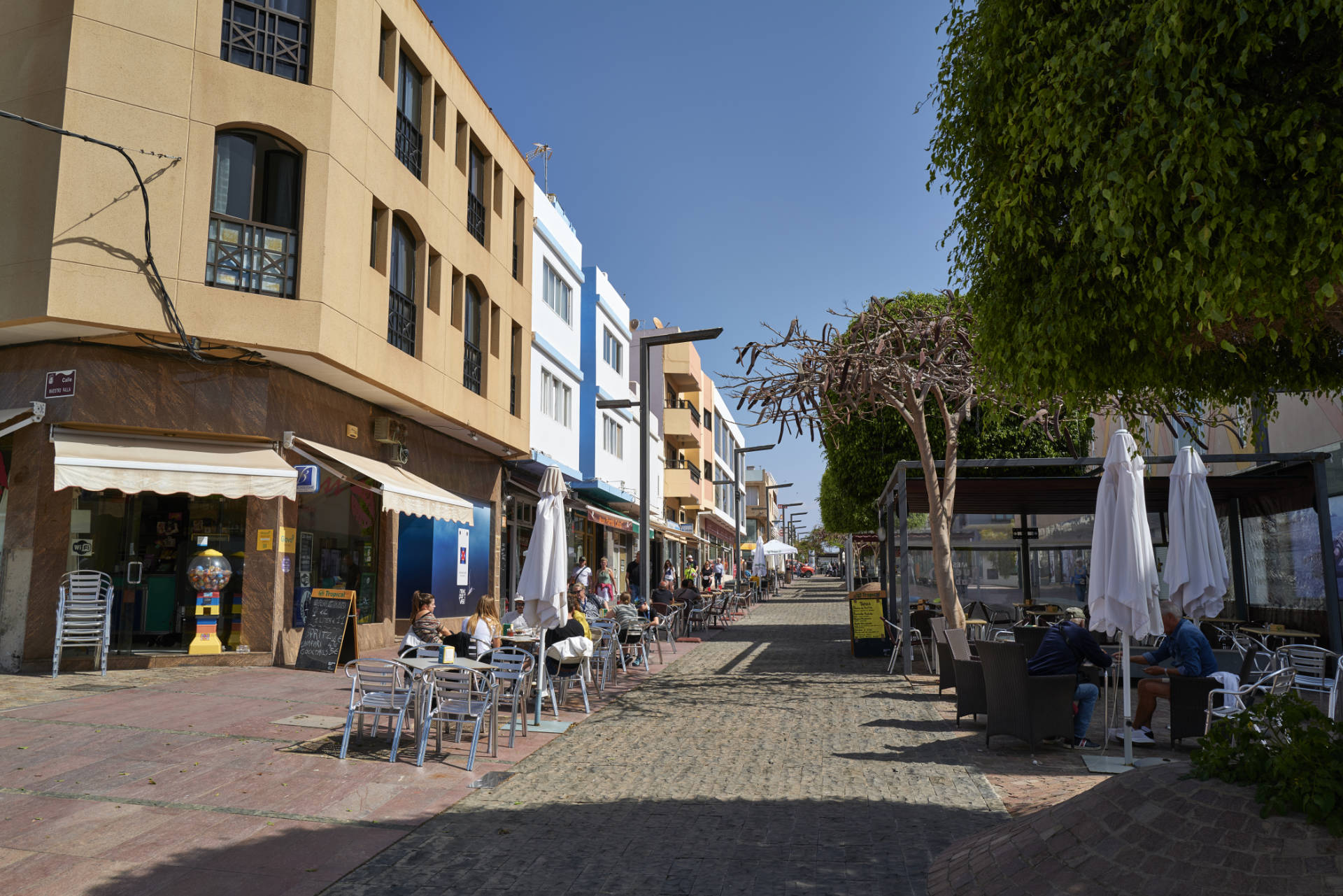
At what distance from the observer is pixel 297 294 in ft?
44.4

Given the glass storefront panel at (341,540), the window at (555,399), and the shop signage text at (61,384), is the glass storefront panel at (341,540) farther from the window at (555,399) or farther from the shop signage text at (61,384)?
the window at (555,399)

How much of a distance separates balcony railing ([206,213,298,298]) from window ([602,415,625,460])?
61.0 feet

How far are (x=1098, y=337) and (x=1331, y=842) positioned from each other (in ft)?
8.24

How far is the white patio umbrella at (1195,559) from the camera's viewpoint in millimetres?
9055

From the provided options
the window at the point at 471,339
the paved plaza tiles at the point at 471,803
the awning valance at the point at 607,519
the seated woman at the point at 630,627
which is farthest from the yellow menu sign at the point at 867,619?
the awning valance at the point at 607,519

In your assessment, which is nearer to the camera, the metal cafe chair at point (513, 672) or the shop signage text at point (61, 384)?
the metal cafe chair at point (513, 672)

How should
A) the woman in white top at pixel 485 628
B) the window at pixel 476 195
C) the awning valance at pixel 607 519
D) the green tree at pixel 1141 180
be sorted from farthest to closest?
the awning valance at pixel 607 519 < the window at pixel 476 195 < the woman in white top at pixel 485 628 < the green tree at pixel 1141 180

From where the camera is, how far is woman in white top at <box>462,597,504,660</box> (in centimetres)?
1070

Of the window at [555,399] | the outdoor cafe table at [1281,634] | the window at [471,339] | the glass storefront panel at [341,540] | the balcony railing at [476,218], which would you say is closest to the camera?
the outdoor cafe table at [1281,634]

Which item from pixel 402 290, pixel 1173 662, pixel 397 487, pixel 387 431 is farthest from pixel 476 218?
pixel 1173 662

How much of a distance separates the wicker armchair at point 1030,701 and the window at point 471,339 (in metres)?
13.6

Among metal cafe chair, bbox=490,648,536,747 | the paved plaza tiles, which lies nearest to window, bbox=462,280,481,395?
the paved plaza tiles

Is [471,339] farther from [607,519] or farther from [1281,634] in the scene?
[1281,634]

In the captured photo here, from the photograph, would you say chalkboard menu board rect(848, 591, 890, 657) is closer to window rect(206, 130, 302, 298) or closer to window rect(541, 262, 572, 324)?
window rect(206, 130, 302, 298)
